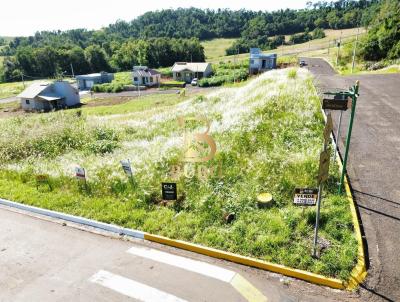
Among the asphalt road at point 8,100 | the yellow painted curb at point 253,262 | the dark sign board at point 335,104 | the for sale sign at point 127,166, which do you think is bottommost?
the asphalt road at point 8,100

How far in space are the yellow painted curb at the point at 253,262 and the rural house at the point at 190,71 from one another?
69423mm

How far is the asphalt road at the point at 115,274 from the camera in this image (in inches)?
264

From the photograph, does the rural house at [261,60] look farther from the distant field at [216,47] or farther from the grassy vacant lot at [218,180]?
the distant field at [216,47]

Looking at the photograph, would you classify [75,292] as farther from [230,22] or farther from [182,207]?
[230,22]

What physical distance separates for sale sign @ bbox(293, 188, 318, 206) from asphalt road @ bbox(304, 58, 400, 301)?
4.95 feet

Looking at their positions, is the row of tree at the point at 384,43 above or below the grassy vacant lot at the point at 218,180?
above

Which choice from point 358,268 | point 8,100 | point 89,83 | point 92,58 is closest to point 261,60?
point 89,83

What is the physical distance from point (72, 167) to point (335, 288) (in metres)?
10.2

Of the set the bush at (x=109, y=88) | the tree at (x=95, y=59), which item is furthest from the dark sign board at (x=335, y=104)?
the tree at (x=95, y=59)

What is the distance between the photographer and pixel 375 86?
22.2 meters

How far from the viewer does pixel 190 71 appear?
7588cm

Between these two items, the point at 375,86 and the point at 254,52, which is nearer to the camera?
the point at 375,86

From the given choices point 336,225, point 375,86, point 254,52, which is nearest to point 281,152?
point 336,225

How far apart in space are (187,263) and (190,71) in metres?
71.5
